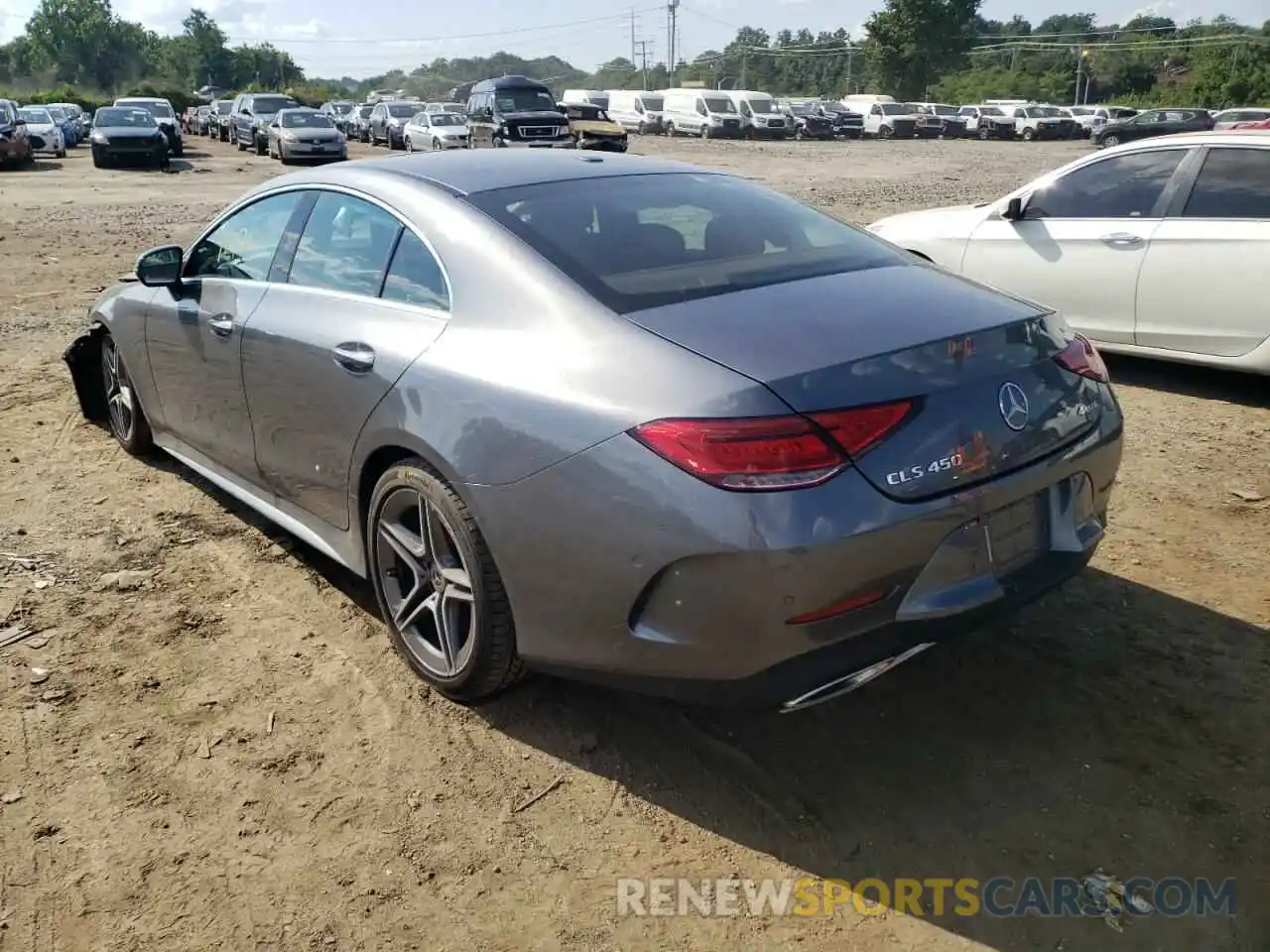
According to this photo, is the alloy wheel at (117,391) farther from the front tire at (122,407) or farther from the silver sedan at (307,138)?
the silver sedan at (307,138)

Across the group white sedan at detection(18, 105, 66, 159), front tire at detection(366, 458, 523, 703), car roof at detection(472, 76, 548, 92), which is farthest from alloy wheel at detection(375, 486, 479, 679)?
white sedan at detection(18, 105, 66, 159)

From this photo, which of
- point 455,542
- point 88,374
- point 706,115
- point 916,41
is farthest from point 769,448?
point 916,41

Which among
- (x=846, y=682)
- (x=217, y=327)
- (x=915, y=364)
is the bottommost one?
(x=846, y=682)

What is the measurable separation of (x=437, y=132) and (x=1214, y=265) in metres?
26.8

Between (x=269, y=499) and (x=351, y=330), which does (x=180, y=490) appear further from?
(x=351, y=330)

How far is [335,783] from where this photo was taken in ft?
9.56

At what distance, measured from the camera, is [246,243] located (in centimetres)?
418

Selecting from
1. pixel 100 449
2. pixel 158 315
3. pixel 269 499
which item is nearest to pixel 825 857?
pixel 269 499

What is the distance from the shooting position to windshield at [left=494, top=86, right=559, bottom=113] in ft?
88.0

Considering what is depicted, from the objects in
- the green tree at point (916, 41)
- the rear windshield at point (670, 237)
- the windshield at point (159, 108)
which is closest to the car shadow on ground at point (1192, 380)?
the rear windshield at point (670, 237)

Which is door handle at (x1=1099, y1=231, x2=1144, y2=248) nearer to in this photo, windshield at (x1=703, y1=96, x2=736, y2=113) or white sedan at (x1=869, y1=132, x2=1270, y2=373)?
white sedan at (x1=869, y1=132, x2=1270, y2=373)

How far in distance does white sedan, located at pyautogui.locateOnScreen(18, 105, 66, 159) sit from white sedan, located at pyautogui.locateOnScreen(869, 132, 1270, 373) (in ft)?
102

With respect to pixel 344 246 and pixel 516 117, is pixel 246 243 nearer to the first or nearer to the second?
pixel 344 246

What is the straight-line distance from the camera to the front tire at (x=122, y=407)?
17.0 ft
